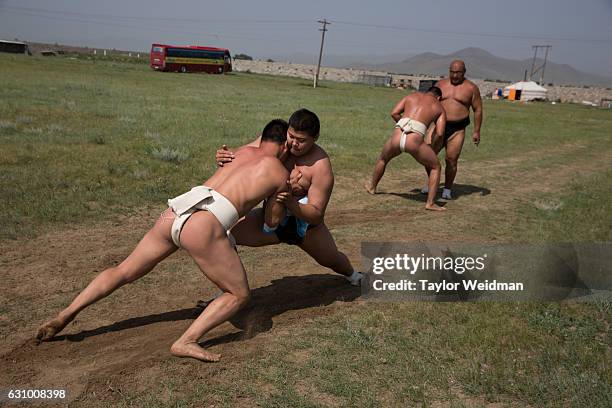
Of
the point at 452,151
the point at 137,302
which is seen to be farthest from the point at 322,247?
the point at 452,151

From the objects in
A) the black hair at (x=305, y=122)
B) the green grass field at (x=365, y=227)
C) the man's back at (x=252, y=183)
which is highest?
the black hair at (x=305, y=122)

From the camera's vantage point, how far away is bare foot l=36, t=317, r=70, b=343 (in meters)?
3.95

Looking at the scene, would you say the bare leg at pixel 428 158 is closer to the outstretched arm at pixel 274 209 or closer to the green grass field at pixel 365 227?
the green grass field at pixel 365 227

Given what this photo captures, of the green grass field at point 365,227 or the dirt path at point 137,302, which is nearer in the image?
the green grass field at point 365,227

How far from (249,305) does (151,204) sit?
3.74 metres

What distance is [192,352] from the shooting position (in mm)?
3785

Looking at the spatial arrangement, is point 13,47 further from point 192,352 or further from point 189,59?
point 192,352

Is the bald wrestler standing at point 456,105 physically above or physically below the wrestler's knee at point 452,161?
above

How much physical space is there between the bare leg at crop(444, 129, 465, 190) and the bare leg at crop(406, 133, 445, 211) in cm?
100

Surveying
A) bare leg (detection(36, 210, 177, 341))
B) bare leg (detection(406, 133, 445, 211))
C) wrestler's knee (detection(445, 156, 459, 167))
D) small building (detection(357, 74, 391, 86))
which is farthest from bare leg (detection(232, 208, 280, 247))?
small building (detection(357, 74, 391, 86))

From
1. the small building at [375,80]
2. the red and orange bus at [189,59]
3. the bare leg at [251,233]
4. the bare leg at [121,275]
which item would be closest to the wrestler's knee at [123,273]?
the bare leg at [121,275]

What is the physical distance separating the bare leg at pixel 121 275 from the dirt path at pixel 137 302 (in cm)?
18

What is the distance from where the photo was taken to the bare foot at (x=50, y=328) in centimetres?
395

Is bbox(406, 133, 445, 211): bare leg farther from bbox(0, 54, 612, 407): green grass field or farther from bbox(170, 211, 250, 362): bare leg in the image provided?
bbox(170, 211, 250, 362): bare leg
